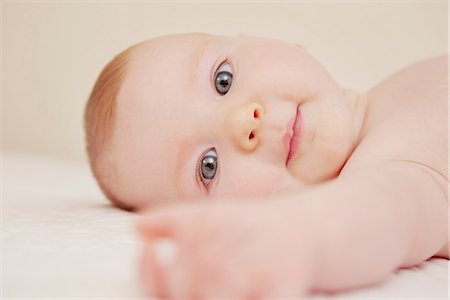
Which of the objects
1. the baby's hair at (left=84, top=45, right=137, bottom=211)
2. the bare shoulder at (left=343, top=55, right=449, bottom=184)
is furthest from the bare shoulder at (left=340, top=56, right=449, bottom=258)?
the baby's hair at (left=84, top=45, right=137, bottom=211)

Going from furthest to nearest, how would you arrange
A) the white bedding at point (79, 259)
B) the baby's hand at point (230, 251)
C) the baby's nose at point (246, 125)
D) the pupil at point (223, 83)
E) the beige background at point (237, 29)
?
the beige background at point (237, 29), the pupil at point (223, 83), the baby's nose at point (246, 125), the white bedding at point (79, 259), the baby's hand at point (230, 251)

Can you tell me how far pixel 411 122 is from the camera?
1.06 metres

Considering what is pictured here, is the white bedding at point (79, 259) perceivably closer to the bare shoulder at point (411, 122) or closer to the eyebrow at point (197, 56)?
the bare shoulder at point (411, 122)

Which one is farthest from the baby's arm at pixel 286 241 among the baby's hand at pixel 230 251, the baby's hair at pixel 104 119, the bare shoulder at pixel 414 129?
the baby's hair at pixel 104 119

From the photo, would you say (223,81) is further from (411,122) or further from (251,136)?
(411,122)

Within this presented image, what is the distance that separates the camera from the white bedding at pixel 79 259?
0.66 metres

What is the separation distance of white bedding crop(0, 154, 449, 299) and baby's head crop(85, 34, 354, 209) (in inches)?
4.9

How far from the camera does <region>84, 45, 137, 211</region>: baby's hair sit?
48.1 inches

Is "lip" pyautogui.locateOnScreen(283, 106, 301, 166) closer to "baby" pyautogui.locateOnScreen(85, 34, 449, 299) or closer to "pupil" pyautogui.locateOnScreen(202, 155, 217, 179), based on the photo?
"baby" pyautogui.locateOnScreen(85, 34, 449, 299)

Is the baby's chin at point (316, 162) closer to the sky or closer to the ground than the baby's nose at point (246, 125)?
closer to the ground

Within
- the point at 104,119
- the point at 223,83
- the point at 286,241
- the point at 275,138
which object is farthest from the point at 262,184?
the point at 286,241

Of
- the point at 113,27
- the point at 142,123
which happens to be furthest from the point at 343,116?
the point at 113,27

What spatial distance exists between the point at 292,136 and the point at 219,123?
0.46 feet

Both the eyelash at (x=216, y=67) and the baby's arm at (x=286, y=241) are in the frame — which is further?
the eyelash at (x=216, y=67)
